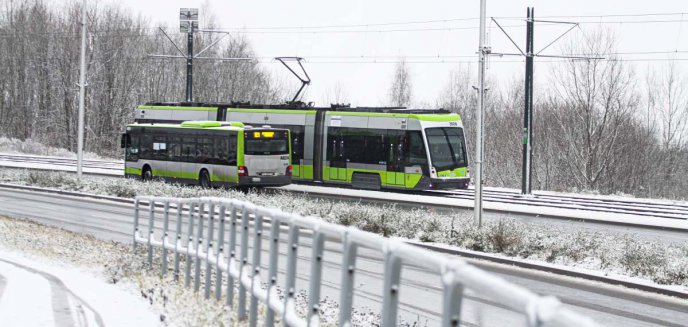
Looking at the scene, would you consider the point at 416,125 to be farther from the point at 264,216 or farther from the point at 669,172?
the point at 669,172

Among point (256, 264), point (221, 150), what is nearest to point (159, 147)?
point (221, 150)

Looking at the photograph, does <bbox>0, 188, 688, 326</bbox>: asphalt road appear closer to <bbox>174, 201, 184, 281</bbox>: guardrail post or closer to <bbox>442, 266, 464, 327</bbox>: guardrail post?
<bbox>442, 266, 464, 327</bbox>: guardrail post

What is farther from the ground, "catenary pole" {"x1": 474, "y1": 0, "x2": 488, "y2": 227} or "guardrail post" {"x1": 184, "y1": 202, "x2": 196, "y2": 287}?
"catenary pole" {"x1": 474, "y1": 0, "x2": 488, "y2": 227}

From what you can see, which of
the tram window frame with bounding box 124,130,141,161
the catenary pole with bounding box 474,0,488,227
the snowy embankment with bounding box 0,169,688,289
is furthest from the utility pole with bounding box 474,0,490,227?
the tram window frame with bounding box 124,130,141,161

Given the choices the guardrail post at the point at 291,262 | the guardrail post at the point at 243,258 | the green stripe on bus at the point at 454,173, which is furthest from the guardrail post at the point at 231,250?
the green stripe on bus at the point at 454,173

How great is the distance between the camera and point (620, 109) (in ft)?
181

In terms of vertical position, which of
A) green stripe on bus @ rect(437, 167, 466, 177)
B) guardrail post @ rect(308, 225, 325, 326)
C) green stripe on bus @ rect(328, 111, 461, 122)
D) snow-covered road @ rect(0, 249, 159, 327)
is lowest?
snow-covered road @ rect(0, 249, 159, 327)

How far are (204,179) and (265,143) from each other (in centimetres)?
292

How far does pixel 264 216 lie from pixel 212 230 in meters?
2.97

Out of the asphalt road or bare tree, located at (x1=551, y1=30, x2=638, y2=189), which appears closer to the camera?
the asphalt road

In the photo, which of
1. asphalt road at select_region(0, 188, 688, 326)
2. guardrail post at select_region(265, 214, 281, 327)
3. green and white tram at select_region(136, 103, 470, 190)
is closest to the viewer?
asphalt road at select_region(0, 188, 688, 326)

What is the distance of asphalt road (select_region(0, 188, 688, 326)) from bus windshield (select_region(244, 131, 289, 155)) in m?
5.86

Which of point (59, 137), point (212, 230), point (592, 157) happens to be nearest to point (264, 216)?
point (212, 230)

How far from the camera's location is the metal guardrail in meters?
3.87
